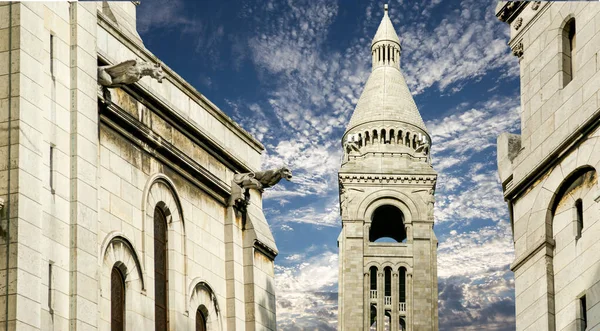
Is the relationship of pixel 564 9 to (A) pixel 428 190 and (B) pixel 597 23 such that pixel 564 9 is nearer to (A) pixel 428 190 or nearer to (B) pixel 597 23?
(B) pixel 597 23

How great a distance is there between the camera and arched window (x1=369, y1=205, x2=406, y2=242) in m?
156

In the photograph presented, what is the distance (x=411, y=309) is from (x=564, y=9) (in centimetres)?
11191

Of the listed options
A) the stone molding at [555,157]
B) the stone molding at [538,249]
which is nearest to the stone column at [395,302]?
the stone molding at [555,157]

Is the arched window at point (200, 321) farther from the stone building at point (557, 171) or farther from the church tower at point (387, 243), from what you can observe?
the church tower at point (387, 243)

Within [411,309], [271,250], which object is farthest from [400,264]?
[271,250]

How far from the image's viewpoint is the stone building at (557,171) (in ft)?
118

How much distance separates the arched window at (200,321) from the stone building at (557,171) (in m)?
8.16

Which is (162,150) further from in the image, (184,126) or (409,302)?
(409,302)

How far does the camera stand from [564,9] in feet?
128

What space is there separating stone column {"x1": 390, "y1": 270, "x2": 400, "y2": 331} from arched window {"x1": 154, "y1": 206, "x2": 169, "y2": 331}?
111864 mm

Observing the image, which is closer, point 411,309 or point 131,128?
point 131,128

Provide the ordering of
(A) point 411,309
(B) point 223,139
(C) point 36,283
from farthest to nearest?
(A) point 411,309 < (B) point 223,139 < (C) point 36,283

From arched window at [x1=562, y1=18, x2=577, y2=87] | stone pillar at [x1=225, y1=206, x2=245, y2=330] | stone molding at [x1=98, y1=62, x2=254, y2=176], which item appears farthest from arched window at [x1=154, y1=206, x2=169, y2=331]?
arched window at [x1=562, y1=18, x2=577, y2=87]

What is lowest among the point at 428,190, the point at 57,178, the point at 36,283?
the point at 36,283
